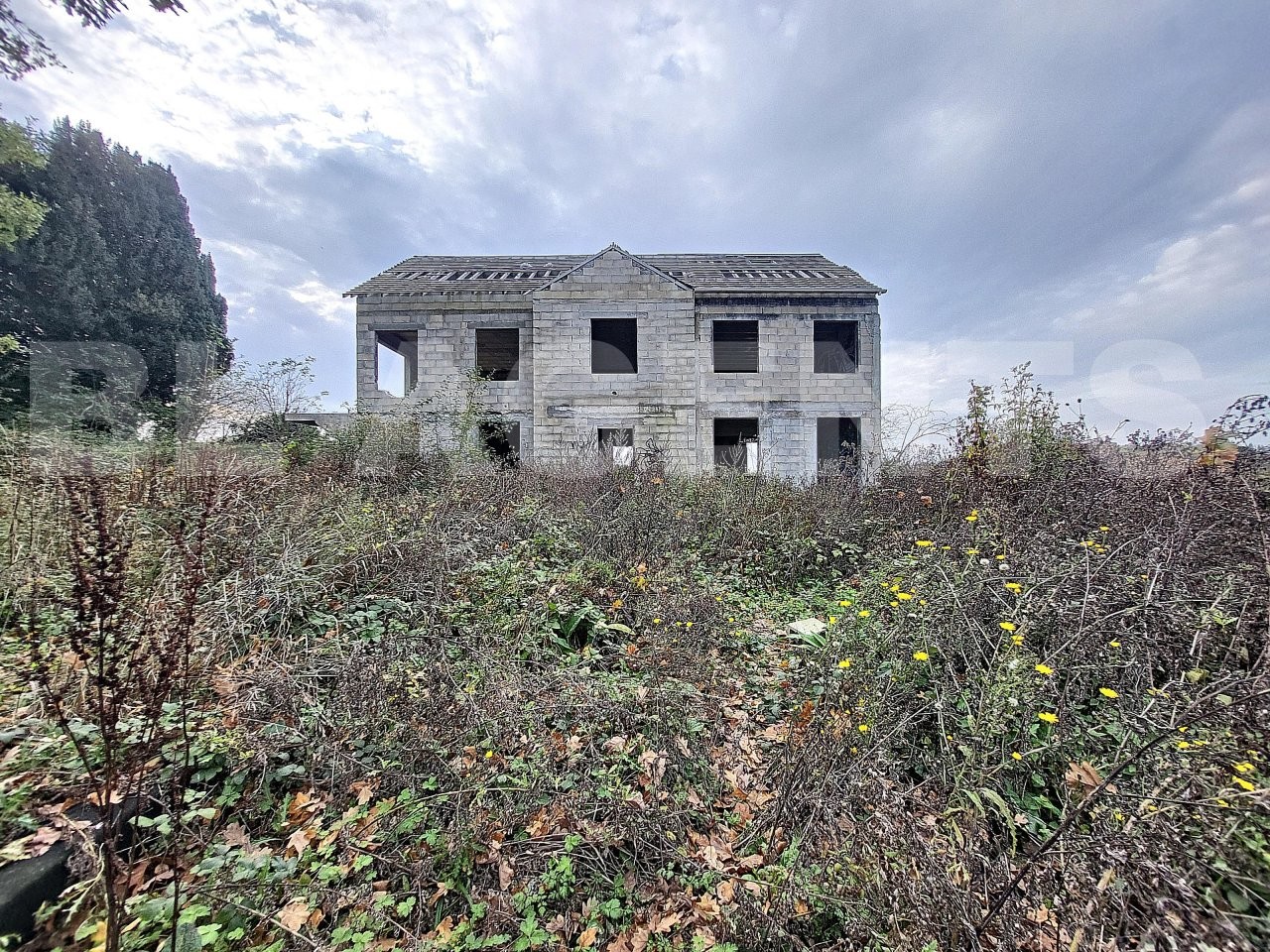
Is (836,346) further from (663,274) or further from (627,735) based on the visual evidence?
(627,735)

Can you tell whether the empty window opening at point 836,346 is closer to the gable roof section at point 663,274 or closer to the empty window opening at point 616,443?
the gable roof section at point 663,274

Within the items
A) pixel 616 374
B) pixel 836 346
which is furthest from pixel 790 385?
pixel 616 374

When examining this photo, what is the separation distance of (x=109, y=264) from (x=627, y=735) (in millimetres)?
21227

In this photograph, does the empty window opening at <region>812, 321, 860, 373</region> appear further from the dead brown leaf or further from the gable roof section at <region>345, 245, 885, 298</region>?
the dead brown leaf

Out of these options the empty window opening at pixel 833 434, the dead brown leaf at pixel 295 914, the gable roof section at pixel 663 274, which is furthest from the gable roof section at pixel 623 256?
the dead brown leaf at pixel 295 914

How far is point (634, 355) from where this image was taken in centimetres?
1314

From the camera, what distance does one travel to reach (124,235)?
14789 millimetres

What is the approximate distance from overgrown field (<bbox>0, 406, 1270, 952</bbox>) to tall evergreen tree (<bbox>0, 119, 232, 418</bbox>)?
13191 mm

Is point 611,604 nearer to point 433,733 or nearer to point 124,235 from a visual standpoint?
point 433,733

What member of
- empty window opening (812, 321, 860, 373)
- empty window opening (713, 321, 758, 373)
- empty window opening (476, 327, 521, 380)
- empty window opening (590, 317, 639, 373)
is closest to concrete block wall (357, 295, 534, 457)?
empty window opening (476, 327, 521, 380)

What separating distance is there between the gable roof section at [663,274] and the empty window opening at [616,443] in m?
4.40

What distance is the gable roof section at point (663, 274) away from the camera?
12.8 m

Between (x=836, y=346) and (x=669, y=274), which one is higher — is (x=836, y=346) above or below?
below

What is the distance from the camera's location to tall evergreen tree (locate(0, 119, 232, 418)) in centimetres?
1241
